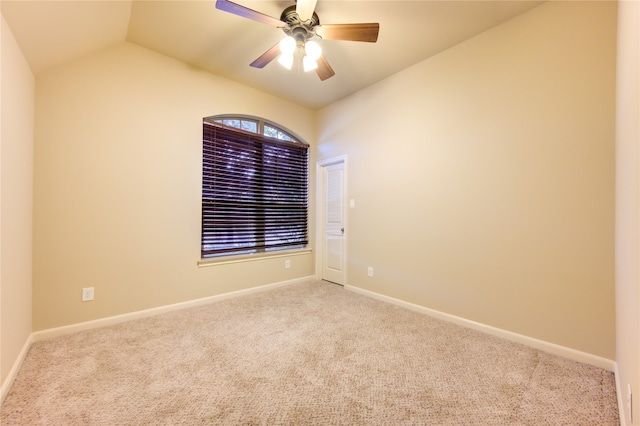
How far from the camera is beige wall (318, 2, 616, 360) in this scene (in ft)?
6.12

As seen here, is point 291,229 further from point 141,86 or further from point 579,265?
point 579,265

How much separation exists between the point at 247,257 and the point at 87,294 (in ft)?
5.38

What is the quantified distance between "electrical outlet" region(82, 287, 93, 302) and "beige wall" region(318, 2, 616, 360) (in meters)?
3.09

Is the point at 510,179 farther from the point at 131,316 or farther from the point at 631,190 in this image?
the point at 131,316

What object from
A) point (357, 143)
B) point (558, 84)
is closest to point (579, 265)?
point (558, 84)

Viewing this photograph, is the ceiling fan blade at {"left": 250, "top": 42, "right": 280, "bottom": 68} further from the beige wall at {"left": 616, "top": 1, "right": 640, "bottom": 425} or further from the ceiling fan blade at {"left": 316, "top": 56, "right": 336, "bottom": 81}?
the beige wall at {"left": 616, "top": 1, "right": 640, "bottom": 425}

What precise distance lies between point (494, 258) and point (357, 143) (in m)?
2.19

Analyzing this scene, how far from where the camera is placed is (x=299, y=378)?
170 cm

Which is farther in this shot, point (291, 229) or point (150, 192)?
point (291, 229)

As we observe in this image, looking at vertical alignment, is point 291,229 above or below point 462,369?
above

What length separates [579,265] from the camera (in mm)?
1922

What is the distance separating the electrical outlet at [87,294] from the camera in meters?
2.38

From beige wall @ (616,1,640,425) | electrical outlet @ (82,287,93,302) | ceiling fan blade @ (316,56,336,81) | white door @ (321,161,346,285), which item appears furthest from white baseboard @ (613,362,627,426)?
electrical outlet @ (82,287,93,302)

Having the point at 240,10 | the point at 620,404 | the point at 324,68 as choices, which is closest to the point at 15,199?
the point at 240,10
